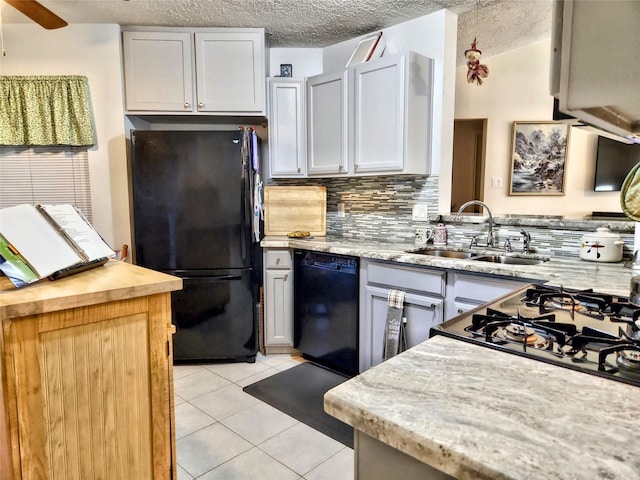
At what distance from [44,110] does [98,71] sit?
0.46 metres

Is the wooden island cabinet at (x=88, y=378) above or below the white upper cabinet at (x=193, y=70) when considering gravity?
below

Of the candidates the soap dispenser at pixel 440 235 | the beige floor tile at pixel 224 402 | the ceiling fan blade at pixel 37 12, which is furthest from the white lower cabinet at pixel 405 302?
the ceiling fan blade at pixel 37 12

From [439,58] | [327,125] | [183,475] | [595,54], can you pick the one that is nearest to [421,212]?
[327,125]

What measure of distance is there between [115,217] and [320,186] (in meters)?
1.58

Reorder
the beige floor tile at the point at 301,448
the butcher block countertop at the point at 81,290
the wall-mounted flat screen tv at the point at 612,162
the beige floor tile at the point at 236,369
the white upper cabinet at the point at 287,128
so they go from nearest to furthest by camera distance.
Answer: the butcher block countertop at the point at 81,290 < the beige floor tile at the point at 301,448 < the beige floor tile at the point at 236,369 < the white upper cabinet at the point at 287,128 < the wall-mounted flat screen tv at the point at 612,162

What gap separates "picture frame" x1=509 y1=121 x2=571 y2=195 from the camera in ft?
13.5

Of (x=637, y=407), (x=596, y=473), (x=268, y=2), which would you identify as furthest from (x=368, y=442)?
(x=268, y=2)

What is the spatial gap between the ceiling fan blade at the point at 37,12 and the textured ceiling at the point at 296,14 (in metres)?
0.73

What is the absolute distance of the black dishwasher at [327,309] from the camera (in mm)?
2646

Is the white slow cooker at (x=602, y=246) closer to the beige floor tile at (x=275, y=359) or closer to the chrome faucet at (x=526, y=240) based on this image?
the chrome faucet at (x=526, y=240)

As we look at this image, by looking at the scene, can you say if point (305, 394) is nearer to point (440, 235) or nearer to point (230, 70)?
point (440, 235)

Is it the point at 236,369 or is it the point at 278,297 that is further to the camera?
the point at 278,297

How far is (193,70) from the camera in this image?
297 centimetres

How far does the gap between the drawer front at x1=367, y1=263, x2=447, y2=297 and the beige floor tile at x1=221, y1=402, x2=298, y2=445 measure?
3.09 feet
